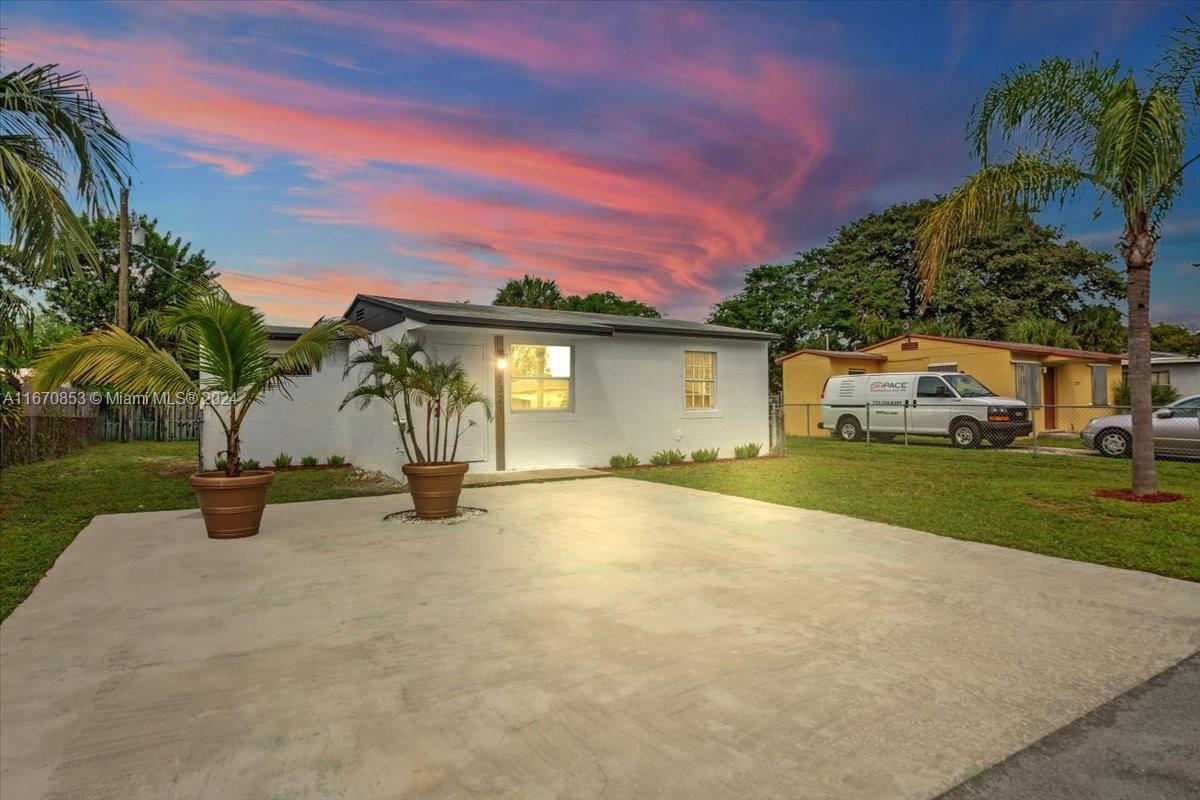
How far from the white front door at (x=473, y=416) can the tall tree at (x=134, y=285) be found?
71.7 ft

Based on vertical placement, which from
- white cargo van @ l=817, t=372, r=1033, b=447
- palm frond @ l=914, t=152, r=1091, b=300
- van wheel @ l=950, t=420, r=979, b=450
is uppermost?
palm frond @ l=914, t=152, r=1091, b=300

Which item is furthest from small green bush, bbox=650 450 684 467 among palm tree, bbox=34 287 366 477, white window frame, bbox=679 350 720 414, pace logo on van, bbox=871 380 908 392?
pace logo on van, bbox=871 380 908 392

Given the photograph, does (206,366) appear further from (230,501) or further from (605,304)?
(605,304)

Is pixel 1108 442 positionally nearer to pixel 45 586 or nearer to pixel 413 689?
pixel 413 689

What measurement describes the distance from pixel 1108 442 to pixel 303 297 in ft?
90.3

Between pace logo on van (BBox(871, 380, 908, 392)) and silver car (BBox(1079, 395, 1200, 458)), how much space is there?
4469 millimetres

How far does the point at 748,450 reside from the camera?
48.9 feet

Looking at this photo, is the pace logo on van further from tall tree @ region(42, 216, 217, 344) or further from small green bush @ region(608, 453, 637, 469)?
tall tree @ region(42, 216, 217, 344)

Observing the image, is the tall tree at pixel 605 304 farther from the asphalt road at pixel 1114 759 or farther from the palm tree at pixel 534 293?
the asphalt road at pixel 1114 759

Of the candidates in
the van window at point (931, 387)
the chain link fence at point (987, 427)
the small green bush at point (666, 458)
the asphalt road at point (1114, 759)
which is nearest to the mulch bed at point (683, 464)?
the small green bush at point (666, 458)

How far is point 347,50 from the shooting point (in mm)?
9953

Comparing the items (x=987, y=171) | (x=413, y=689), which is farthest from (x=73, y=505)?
(x=987, y=171)

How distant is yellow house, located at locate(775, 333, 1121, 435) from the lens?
19.7 m

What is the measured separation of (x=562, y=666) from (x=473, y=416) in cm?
821
